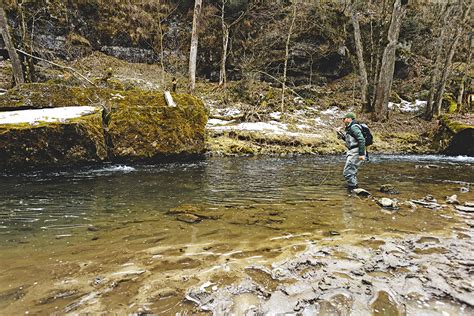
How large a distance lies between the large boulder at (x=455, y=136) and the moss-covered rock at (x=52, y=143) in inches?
578

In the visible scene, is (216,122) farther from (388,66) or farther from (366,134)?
(388,66)

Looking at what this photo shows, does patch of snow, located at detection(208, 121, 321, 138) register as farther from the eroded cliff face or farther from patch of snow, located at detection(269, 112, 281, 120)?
the eroded cliff face

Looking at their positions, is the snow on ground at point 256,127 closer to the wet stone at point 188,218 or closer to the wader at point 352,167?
A: the wader at point 352,167

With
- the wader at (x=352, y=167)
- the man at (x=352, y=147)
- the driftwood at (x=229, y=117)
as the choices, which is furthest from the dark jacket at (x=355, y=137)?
the driftwood at (x=229, y=117)

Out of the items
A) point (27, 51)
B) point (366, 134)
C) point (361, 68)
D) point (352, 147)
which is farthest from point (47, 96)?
point (361, 68)

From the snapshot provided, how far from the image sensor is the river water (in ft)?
8.61

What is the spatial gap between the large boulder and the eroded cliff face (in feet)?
37.3

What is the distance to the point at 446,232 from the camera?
3961mm

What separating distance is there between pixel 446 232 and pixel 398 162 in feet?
26.3

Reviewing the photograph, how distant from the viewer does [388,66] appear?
53.9 ft

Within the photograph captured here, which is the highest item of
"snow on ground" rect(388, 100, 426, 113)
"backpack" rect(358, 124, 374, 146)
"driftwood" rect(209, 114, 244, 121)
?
"snow on ground" rect(388, 100, 426, 113)

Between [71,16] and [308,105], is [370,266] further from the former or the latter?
[71,16]

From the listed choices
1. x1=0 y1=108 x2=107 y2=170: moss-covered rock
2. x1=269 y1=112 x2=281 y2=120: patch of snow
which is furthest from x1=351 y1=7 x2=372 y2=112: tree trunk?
x1=0 y1=108 x2=107 y2=170: moss-covered rock

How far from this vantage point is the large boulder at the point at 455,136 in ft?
39.6
